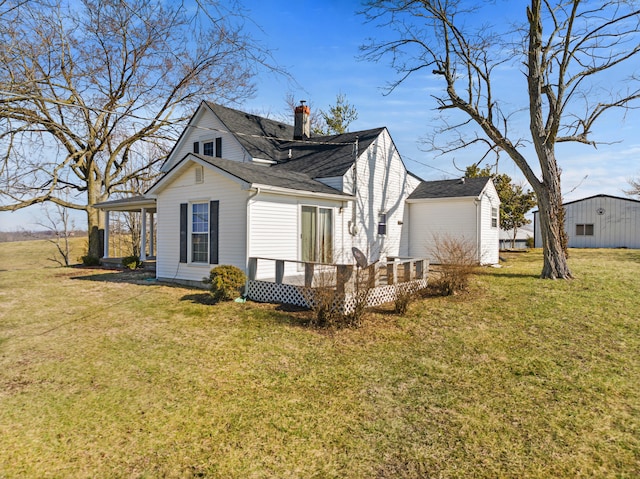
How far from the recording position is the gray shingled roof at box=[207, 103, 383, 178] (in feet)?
52.1

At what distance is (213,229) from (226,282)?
7.37 feet

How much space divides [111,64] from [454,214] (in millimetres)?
18908

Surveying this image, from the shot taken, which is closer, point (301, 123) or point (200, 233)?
point (200, 233)

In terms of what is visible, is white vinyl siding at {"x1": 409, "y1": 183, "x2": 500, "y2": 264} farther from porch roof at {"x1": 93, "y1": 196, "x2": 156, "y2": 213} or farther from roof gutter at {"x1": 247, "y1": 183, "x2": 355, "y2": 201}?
porch roof at {"x1": 93, "y1": 196, "x2": 156, "y2": 213}

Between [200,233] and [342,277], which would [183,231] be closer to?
[200,233]

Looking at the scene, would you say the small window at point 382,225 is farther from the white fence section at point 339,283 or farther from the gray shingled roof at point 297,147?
the white fence section at point 339,283

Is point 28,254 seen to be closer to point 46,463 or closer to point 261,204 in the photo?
point 261,204

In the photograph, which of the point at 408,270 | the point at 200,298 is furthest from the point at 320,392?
the point at 200,298

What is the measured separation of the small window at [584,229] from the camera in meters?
31.3

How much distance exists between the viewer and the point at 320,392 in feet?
17.9

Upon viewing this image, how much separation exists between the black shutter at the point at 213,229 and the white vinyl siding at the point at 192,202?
15cm

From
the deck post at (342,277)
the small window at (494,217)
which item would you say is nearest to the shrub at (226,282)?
the deck post at (342,277)

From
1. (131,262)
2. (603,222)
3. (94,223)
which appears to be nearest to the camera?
(131,262)

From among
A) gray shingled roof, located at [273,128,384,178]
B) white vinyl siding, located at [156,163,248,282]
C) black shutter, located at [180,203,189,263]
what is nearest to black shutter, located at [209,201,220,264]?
white vinyl siding, located at [156,163,248,282]
